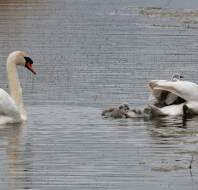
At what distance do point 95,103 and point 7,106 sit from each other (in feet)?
6.94

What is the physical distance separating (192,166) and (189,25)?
21669 mm

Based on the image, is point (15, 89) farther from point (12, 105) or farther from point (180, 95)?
point (180, 95)

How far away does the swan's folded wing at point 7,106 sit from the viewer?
16000 mm

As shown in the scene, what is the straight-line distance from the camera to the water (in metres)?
11.9

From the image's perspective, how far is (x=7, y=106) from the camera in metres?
16.1

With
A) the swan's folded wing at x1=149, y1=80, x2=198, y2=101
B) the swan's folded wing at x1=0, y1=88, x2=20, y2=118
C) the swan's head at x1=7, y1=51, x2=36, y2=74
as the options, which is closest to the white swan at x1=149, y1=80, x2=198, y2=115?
the swan's folded wing at x1=149, y1=80, x2=198, y2=101

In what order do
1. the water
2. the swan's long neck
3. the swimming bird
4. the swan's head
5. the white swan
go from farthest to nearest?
the swan's head < the white swan < the swimming bird < the swan's long neck < the water

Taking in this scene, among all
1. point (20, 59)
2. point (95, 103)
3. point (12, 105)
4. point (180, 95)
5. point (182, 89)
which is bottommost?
point (95, 103)

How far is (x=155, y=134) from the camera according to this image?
1507cm

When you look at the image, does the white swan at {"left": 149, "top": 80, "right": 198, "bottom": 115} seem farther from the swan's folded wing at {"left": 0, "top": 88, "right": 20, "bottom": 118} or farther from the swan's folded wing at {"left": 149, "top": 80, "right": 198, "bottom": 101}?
the swan's folded wing at {"left": 0, "top": 88, "right": 20, "bottom": 118}

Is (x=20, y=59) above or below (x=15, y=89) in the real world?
above

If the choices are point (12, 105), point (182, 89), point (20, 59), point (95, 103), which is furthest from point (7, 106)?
point (182, 89)

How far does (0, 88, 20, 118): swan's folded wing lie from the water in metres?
0.27

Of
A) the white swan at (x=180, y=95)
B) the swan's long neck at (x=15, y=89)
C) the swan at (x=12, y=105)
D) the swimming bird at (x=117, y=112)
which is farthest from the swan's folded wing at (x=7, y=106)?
the white swan at (x=180, y=95)
